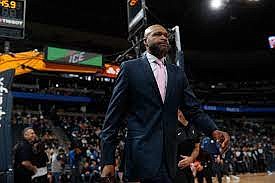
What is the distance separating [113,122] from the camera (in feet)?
7.40

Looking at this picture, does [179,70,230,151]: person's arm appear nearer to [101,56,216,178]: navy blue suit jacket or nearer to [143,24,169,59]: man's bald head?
Result: [101,56,216,178]: navy blue suit jacket

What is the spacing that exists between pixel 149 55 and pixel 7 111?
3.64 m

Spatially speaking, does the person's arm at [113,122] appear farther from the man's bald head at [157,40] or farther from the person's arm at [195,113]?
the person's arm at [195,113]

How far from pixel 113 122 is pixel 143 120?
0.64 feet

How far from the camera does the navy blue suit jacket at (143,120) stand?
85.5 inches

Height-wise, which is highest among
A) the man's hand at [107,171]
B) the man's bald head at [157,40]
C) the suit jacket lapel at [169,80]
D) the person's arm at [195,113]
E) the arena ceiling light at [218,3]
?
the arena ceiling light at [218,3]

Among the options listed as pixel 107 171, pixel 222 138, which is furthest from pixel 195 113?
pixel 107 171

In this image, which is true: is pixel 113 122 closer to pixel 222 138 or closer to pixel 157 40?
pixel 157 40

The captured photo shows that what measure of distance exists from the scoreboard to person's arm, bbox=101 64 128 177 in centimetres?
396

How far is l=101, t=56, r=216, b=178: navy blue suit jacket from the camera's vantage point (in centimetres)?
217

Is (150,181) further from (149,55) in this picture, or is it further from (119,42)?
(119,42)

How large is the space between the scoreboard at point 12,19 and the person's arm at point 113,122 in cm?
396

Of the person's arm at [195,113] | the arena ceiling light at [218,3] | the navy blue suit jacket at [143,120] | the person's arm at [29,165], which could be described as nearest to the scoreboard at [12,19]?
the person's arm at [29,165]

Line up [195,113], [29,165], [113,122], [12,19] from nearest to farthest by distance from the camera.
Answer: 1. [113,122]
2. [195,113]
3. [29,165]
4. [12,19]
